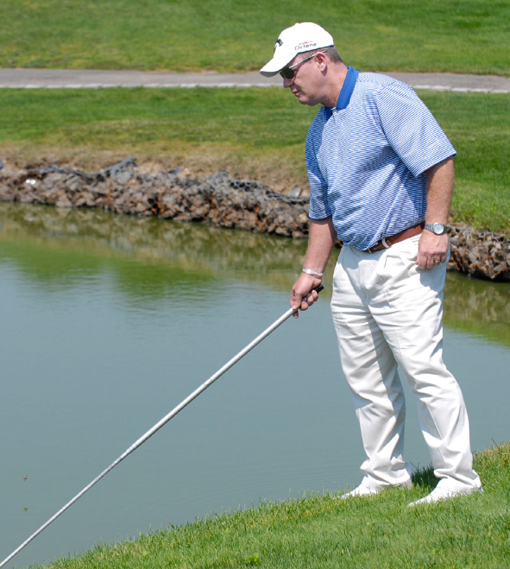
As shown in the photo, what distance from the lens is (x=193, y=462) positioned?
4.84 metres

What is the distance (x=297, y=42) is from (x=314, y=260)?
3.05 ft

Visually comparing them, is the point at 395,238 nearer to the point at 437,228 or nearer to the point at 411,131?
the point at 437,228

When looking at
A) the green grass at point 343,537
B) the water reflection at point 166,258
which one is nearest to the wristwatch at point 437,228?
the green grass at point 343,537

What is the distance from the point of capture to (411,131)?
129 inches

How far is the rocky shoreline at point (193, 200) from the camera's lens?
8398 mm

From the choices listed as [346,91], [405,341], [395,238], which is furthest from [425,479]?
[346,91]

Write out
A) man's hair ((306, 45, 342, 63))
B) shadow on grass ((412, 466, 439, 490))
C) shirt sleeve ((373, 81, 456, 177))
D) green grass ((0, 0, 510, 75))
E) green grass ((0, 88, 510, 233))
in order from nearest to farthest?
1. shirt sleeve ((373, 81, 456, 177))
2. man's hair ((306, 45, 342, 63))
3. shadow on grass ((412, 466, 439, 490))
4. green grass ((0, 88, 510, 233))
5. green grass ((0, 0, 510, 75))

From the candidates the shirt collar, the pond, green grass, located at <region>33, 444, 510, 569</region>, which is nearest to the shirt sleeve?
the shirt collar

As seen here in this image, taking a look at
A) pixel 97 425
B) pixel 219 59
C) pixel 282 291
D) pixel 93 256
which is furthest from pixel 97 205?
pixel 219 59

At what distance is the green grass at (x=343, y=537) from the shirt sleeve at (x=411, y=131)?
4.05ft

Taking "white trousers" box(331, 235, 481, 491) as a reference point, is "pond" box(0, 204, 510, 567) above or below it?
below

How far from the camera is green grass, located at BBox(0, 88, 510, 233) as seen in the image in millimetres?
10641

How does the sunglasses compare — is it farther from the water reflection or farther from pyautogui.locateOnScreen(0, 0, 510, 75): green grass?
pyautogui.locateOnScreen(0, 0, 510, 75): green grass

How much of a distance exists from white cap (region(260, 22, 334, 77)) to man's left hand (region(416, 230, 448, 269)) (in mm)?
801
